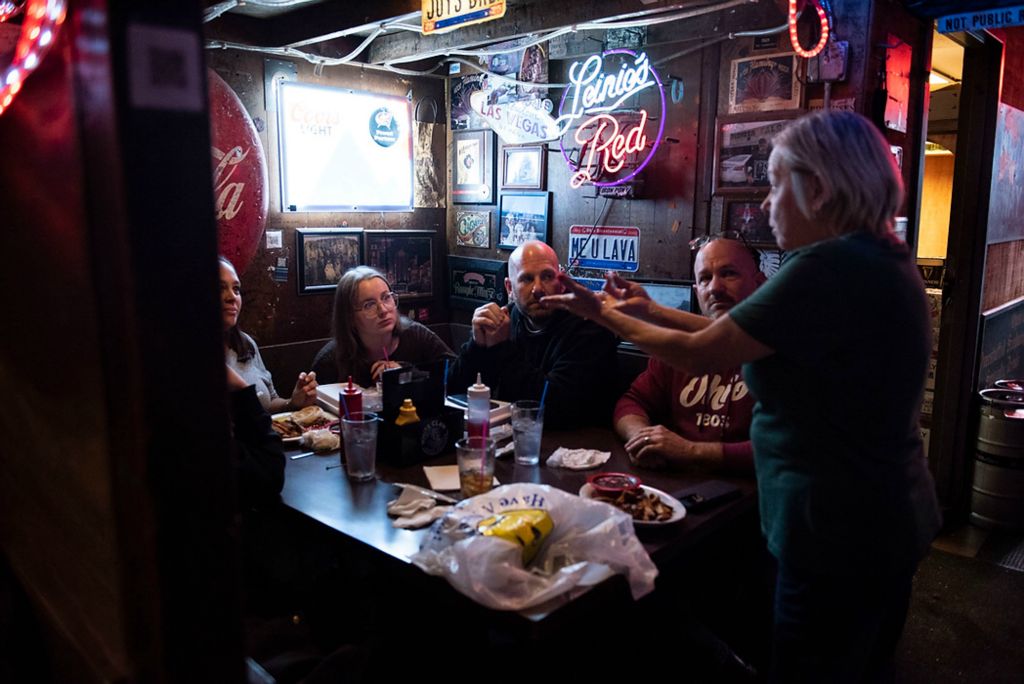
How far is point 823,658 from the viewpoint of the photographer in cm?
160

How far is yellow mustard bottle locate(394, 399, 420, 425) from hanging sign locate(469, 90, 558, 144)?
7.98 ft

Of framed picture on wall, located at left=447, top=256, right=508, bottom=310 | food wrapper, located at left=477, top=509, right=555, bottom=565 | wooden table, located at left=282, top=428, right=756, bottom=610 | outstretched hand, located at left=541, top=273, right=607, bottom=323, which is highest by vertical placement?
outstretched hand, located at left=541, top=273, right=607, bottom=323

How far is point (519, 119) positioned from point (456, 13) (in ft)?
4.27

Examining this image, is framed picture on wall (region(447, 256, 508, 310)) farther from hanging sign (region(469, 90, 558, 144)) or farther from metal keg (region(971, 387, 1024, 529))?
metal keg (region(971, 387, 1024, 529))

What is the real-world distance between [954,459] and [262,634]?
3931 millimetres

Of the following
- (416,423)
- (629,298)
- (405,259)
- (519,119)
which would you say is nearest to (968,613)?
(629,298)

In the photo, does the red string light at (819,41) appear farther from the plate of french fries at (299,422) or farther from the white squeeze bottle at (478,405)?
the plate of french fries at (299,422)

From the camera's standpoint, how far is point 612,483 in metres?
2.05

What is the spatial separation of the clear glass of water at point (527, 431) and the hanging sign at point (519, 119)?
2.39 metres

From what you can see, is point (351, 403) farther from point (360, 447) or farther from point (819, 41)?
point (819, 41)

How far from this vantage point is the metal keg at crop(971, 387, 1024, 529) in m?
3.99

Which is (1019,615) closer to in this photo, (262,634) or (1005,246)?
(1005,246)

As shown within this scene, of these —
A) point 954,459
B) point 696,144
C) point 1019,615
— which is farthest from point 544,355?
point 954,459

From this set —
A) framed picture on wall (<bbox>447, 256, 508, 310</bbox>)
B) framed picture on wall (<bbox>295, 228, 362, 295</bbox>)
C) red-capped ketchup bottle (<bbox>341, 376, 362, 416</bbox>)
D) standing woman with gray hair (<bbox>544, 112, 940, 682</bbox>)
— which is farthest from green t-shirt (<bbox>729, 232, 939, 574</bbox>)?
framed picture on wall (<bbox>295, 228, 362, 295</bbox>)
